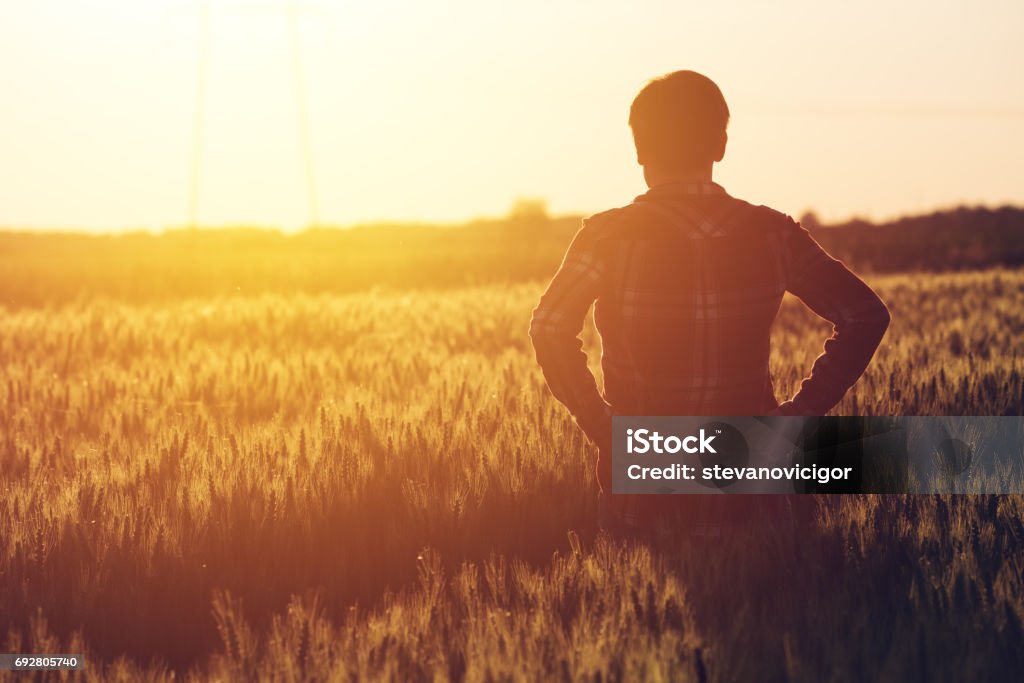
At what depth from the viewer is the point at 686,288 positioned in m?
3.05

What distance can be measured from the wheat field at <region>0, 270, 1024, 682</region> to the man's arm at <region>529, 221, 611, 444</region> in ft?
1.37

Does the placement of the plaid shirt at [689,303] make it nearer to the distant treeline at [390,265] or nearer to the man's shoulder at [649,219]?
the man's shoulder at [649,219]

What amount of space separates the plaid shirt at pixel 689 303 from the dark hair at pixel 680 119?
0.10 metres

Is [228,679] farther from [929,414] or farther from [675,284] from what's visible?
[929,414]

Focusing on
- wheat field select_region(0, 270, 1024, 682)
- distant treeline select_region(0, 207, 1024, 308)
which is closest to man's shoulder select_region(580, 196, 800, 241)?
wheat field select_region(0, 270, 1024, 682)

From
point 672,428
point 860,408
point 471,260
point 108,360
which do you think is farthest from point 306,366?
point 471,260

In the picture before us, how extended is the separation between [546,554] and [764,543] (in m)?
0.88

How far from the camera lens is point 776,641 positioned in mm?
2627

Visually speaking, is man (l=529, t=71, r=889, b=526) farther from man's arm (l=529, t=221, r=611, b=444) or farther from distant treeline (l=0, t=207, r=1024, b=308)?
distant treeline (l=0, t=207, r=1024, b=308)

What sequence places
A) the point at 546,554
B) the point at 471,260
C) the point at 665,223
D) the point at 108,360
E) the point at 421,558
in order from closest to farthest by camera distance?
the point at 665,223 → the point at 421,558 → the point at 546,554 → the point at 108,360 → the point at 471,260

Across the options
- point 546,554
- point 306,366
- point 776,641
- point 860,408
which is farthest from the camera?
point 306,366

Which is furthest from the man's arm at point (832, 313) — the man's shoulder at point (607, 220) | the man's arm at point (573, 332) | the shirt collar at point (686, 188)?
the man's arm at point (573, 332)

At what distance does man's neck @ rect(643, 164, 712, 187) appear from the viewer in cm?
309

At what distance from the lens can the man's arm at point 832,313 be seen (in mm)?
3133
